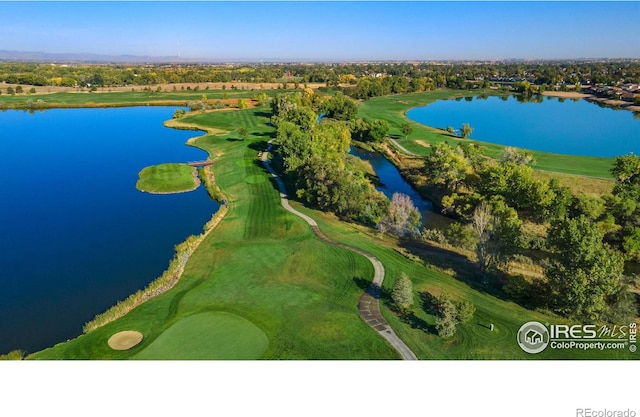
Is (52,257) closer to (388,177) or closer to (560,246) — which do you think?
(560,246)

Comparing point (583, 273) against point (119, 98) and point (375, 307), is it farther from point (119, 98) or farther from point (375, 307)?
point (119, 98)

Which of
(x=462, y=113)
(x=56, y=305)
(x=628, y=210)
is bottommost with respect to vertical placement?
(x=56, y=305)

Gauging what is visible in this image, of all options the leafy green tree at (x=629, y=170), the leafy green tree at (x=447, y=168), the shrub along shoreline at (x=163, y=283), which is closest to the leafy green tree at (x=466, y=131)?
the leafy green tree at (x=447, y=168)

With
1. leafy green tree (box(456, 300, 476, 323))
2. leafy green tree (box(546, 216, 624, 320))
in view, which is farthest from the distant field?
leafy green tree (box(546, 216, 624, 320))

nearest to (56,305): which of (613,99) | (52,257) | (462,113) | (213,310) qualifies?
(52,257)

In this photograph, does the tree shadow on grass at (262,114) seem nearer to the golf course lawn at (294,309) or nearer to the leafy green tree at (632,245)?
the golf course lawn at (294,309)

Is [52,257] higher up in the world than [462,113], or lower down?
lower down

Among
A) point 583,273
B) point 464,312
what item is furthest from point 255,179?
point 583,273
